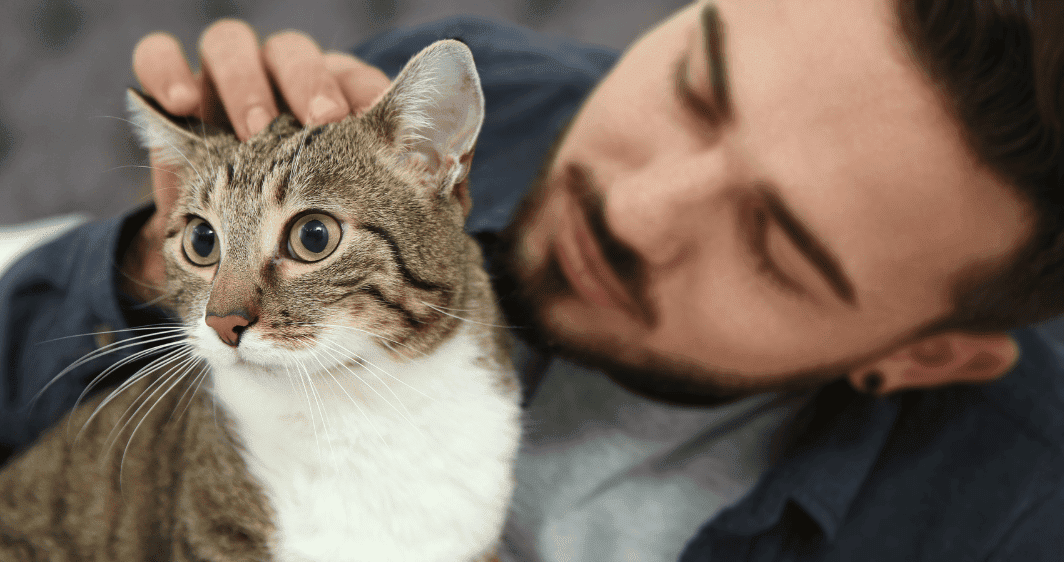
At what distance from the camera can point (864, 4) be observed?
55 centimetres

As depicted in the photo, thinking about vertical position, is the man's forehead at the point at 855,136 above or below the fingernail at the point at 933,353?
above

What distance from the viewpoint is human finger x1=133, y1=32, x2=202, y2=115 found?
434 millimetres

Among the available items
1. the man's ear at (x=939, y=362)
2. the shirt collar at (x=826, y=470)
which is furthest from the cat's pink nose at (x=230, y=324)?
the man's ear at (x=939, y=362)

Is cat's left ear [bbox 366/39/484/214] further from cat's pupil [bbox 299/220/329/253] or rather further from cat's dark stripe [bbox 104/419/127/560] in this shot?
cat's dark stripe [bbox 104/419/127/560]

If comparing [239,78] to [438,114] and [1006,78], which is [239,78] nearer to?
[438,114]

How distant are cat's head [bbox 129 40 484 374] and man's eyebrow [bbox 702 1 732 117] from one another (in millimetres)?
339

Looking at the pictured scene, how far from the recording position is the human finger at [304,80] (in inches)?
15.6

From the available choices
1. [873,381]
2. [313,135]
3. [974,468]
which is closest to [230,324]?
[313,135]

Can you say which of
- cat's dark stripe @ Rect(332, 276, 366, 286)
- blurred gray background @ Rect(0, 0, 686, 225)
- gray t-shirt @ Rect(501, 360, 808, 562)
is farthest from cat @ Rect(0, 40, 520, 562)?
blurred gray background @ Rect(0, 0, 686, 225)

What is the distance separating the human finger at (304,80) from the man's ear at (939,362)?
0.74 m

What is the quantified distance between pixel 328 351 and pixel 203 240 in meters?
0.13

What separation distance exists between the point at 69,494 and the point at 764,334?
2.43 feet

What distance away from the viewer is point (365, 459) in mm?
402

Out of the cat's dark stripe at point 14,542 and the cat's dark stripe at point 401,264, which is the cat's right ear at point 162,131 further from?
the cat's dark stripe at point 14,542
